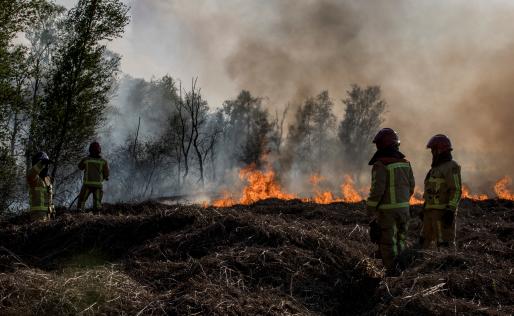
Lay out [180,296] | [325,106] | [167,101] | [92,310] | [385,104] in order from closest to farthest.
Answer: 1. [92,310]
2. [180,296]
3. [385,104]
4. [167,101]
5. [325,106]

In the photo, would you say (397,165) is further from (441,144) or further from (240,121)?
(240,121)

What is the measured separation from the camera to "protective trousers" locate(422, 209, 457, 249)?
21.3 ft

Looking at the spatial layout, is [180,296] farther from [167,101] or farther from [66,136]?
[167,101]

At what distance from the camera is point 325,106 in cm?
5253

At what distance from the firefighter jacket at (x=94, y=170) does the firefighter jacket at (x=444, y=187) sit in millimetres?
6799

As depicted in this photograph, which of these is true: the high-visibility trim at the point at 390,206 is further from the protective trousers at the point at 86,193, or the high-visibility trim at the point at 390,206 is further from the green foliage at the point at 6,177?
the green foliage at the point at 6,177

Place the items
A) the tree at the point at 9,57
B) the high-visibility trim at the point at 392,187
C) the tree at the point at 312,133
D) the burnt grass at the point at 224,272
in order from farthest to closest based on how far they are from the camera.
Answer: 1. the tree at the point at 312,133
2. the tree at the point at 9,57
3. the high-visibility trim at the point at 392,187
4. the burnt grass at the point at 224,272

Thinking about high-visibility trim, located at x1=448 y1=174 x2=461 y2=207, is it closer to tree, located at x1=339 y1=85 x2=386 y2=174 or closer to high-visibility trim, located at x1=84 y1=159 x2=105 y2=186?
high-visibility trim, located at x1=84 y1=159 x2=105 y2=186

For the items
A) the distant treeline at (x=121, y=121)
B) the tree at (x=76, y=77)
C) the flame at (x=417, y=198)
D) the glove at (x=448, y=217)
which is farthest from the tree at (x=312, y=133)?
the glove at (x=448, y=217)

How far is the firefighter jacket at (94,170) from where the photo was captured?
10141mm

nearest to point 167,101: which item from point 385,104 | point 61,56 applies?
point 385,104

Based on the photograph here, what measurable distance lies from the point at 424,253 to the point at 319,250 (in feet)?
3.98

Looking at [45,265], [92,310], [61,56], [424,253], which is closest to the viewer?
[92,310]

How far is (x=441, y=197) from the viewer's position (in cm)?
663
